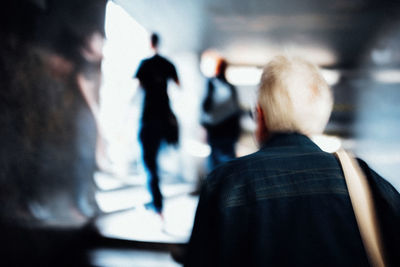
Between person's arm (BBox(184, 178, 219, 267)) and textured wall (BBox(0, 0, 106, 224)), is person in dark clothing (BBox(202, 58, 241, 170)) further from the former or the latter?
person's arm (BBox(184, 178, 219, 267))

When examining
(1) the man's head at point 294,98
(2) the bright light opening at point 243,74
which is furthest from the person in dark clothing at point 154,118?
(2) the bright light opening at point 243,74

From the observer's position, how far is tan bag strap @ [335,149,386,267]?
0.75m

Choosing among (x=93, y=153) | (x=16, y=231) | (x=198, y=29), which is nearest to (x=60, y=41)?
(x=93, y=153)

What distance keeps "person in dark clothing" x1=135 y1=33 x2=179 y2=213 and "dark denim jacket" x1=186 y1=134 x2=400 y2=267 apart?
1740 mm

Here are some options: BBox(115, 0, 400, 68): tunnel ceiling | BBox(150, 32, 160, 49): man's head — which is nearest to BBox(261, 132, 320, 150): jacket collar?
BBox(150, 32, 160, 49): man's head

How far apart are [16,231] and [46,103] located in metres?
0.89

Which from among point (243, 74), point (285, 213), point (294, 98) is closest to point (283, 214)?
point (285, 213)

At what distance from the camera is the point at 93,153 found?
282 centimetres

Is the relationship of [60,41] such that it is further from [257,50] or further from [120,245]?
[257,50]

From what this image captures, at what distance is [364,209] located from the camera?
78 cm

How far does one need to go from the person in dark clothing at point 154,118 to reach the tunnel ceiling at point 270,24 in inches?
68.5

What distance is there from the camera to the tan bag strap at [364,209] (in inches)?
29.6

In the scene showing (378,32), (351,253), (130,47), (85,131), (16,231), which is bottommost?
(16,231)

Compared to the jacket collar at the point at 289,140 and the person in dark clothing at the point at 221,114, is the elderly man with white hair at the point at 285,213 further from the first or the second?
the person in dark clothing at the point at 221,114
